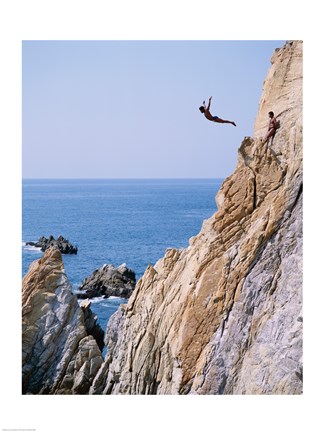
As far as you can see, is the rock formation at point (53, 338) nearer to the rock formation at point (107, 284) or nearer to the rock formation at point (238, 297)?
the rock formation at point (238, 297)

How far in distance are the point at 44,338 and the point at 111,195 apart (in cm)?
948

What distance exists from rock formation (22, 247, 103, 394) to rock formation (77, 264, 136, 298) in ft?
11.6

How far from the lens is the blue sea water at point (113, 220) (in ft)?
65.4

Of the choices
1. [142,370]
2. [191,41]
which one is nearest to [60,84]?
[191,41]

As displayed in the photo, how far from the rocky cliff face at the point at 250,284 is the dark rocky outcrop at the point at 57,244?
632 centimetres

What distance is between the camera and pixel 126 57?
13680 mm

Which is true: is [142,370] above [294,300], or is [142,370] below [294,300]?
below

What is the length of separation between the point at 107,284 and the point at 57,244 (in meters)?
2.14

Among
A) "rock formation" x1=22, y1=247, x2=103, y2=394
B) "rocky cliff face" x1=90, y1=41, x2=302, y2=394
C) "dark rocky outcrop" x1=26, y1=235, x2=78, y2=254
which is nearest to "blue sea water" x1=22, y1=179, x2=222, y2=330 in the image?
"dark rocky outcrop" x1=26, y1=235, x2=78, y2=254
